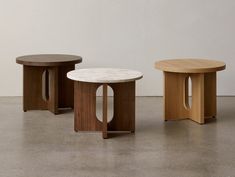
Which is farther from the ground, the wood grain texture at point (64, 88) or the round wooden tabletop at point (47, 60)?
the round wooden tabletop at point (47, 60)

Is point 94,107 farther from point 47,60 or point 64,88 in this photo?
point 64,88

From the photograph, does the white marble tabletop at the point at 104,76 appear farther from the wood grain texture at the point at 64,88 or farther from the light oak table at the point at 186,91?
the wood grain texture at the point at 64,88

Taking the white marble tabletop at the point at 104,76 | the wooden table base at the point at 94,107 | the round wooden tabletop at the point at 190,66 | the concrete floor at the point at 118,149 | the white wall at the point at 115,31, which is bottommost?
the concrete floor at the point at 118,149

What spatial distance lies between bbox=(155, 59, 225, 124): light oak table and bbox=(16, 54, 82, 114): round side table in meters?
1.05

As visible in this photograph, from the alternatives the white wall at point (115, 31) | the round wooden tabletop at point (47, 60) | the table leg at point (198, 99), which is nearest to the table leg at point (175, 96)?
the table leg at point (198, 99)

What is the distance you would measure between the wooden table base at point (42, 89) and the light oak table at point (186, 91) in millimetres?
1110

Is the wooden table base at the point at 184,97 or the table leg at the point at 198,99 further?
the wooden table base at the point at 184,97

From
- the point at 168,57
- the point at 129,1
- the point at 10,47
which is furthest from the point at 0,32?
the point at 168,57

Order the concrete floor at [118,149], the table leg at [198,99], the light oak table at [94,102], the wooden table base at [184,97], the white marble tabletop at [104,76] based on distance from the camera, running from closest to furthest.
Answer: the concrete floor at [118,149]
the white marble tabletop at [104,76]
the light oak table at [94,102]
the table leg at [198,99]
the wooden table base at [184,97]

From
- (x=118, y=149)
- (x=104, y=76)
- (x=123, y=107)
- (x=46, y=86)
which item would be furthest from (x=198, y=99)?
(x=46, y=86)

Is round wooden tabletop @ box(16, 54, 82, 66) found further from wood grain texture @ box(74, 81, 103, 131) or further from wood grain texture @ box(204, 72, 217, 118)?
wood grain texture @ box(204, 72, 217, 118)

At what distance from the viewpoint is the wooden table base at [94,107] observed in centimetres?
430

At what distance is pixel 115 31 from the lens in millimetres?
6117

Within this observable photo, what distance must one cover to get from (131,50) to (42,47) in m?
1.12
